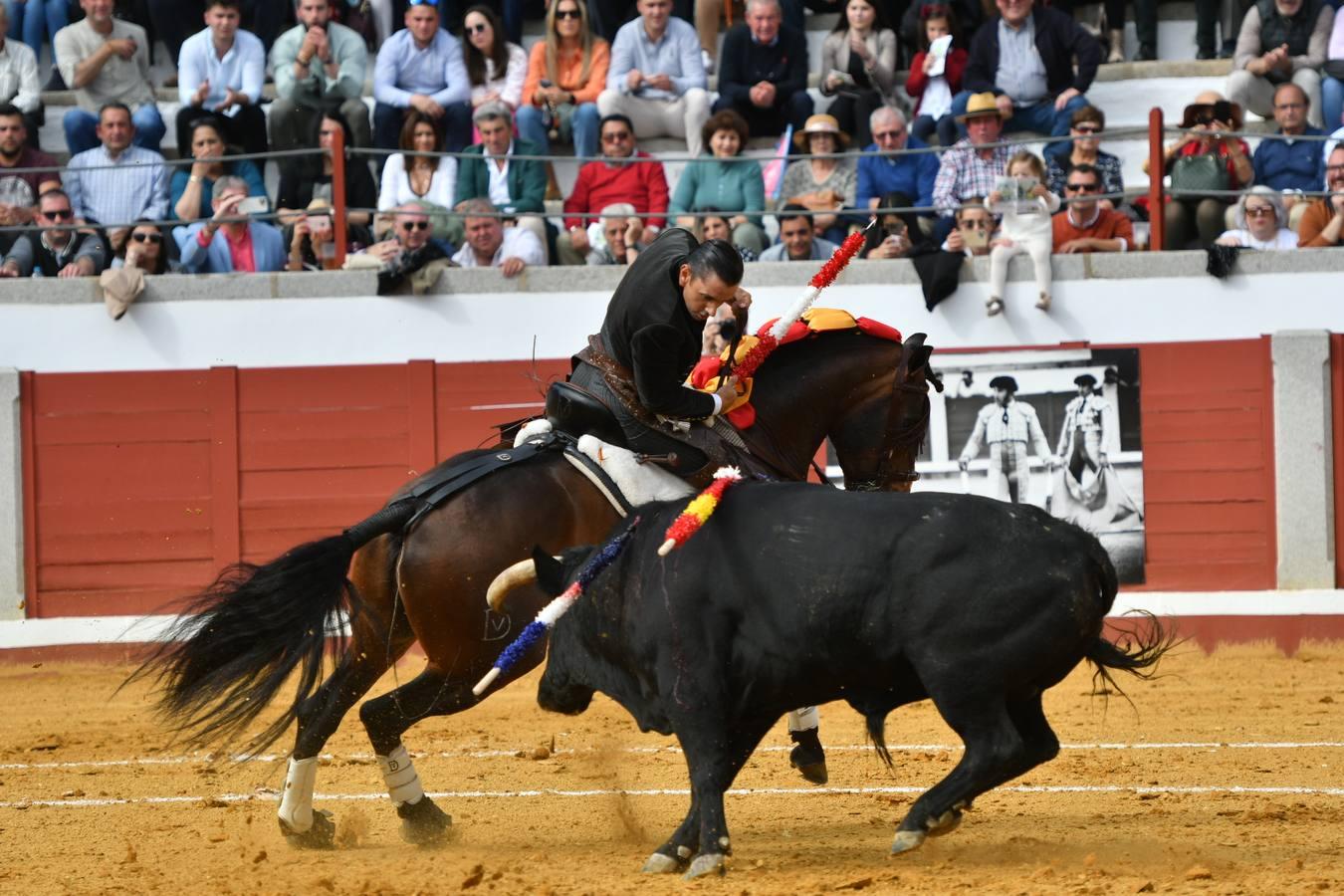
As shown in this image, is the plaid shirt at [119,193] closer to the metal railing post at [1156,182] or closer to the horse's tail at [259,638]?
the metal railing post at [1156,182]

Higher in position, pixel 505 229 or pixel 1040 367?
pixel 505 229

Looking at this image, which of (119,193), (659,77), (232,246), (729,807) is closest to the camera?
(729,807)

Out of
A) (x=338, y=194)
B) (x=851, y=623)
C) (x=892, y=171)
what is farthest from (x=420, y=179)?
(x=851, y=623)

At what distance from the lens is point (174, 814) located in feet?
22.3

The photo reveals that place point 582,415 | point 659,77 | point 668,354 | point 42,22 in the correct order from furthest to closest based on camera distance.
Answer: point 42,22, point 659,77, point 582,415, point 668,354

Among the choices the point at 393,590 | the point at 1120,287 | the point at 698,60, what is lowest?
the point at 393,590

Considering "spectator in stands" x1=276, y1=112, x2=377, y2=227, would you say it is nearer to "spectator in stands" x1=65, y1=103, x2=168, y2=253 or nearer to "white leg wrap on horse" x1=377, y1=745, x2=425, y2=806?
"spectator in stands" x1=65, y1=103, x2=168, y2=253

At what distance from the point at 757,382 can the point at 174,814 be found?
262cm

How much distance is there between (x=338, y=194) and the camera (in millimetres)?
11516

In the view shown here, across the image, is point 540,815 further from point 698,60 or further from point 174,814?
point 698,60

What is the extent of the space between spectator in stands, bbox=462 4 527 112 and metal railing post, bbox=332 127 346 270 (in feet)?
6.05

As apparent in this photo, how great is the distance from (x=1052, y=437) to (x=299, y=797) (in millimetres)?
5980

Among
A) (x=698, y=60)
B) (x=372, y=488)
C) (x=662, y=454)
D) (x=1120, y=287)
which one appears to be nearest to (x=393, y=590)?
(x=662, y=454)

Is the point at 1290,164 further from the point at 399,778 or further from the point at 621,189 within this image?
the point at 399,778
